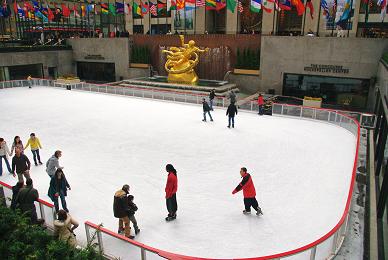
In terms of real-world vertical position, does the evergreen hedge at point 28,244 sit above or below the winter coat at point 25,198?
below

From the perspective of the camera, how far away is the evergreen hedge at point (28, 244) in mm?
5309

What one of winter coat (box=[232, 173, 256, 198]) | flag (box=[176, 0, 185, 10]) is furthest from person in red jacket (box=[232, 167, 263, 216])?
flag (box=[176, 0, 185, 10])

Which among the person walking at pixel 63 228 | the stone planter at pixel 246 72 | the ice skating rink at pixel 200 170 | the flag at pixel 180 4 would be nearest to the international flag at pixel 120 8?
the flag at pixel 180 4

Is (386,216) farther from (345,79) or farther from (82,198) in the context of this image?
(345,79)

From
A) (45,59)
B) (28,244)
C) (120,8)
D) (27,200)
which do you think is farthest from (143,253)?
(45,59)

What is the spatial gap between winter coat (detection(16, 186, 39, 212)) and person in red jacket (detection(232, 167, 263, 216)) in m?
4.17

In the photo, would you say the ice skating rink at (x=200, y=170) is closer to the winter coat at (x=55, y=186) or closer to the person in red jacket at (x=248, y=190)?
the person in red jacket at (x=248, y=190)

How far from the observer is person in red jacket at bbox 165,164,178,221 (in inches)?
276

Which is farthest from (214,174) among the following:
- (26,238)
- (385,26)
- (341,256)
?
(385,26)

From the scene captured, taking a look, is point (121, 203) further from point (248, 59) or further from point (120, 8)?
point (120, 8)

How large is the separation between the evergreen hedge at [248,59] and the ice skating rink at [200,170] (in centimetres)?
746

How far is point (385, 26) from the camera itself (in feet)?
102

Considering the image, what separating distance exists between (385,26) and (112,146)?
30038 mm

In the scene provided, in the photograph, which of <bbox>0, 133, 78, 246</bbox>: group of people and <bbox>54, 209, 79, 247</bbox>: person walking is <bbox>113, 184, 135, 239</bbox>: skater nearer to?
<bbox>0, 133, 78, 246</bbox>: group of people
